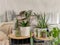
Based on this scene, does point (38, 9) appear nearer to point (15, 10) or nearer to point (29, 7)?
point (29, 7)

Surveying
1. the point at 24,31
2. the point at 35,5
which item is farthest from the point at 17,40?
the point at 35,5

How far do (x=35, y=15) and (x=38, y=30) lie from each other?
40cm

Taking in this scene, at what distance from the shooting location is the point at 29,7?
2.04 meters

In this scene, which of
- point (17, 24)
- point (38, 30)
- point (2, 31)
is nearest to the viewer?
point (38, 30)

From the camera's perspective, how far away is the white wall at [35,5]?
2.03 m

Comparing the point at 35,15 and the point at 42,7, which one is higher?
the point at 42,7

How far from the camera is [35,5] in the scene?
2.04 meters

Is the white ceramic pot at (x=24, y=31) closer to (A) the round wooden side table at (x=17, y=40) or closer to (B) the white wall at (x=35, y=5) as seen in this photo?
(A) the round wooden side table at (x=17, y=40)

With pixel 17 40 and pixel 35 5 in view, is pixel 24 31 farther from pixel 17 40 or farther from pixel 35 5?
pixel 35 5

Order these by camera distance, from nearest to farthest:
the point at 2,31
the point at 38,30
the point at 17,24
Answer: the point at 38,30 → the point at 17,24 → the point at 2,31

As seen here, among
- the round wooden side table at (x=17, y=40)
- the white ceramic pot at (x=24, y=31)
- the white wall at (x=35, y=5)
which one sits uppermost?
the white wall at (x=35, y=5)

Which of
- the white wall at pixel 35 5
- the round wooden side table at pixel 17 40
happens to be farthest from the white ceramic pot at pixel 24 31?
the white wall at pixel 35 5

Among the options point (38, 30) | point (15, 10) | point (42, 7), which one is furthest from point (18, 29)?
point (42, 7)

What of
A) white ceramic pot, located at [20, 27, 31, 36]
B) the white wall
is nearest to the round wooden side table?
white ceramic pot, located at [20, 27, 31, 36]
